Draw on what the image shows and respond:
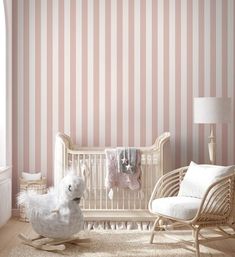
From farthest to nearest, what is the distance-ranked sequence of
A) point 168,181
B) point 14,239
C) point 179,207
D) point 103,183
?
point 168,181, point 103,183, point 14,239, point 179,207

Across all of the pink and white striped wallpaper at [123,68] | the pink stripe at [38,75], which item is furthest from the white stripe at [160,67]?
the pink stripe at [38,75]

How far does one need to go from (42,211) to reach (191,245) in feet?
3.88

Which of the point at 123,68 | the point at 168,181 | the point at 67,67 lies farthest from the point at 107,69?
the point at 168,181

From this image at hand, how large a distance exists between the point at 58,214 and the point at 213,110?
5.28ft

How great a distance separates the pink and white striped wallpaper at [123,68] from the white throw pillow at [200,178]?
103cm

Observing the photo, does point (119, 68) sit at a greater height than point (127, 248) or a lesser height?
greater

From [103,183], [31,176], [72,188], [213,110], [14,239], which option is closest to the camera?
[72,188]

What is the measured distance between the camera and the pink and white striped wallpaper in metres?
5.20

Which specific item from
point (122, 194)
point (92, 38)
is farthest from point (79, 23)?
point (122, 194)

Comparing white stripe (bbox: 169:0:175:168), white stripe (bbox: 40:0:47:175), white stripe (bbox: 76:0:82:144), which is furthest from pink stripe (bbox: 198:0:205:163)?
white stripe (bbox: 40:0:47:175)

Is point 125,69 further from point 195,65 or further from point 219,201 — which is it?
point 219,201

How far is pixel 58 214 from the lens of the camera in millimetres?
3908

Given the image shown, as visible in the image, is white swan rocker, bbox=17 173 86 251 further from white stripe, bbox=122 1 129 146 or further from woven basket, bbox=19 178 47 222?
white stripe, bbox=122 1 129 146

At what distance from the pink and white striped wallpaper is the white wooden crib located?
47 cm
